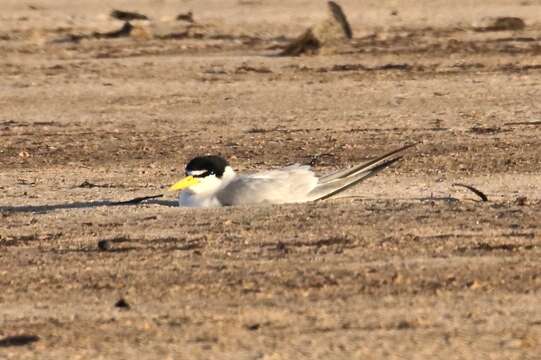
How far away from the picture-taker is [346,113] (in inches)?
633

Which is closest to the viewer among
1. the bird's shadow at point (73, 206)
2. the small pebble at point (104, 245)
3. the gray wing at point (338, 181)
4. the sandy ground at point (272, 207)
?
the sandy ground at point (272, 207)

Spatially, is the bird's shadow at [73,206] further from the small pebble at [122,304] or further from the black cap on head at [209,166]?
the small pebble at [122,304]

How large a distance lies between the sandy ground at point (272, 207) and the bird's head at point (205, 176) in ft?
0.96

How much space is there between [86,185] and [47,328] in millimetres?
5001

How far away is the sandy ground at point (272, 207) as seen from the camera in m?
7.06

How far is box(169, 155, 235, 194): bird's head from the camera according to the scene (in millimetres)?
10188

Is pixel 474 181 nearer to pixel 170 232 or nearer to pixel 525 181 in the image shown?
pixel 525 181

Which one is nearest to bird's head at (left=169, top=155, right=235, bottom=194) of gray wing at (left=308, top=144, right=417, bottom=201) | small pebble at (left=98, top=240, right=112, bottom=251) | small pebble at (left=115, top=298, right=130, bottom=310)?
gray wing at (left=308, top=144, right=417, bottom=201)

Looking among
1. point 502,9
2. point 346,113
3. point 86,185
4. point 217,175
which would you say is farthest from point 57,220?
point 502,9

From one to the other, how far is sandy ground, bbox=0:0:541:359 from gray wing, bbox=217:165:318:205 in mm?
173

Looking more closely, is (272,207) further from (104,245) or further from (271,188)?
(104,245)

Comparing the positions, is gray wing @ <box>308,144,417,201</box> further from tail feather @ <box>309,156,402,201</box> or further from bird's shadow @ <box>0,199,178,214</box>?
bird's shadow @ <box>0,199,178,214</box>

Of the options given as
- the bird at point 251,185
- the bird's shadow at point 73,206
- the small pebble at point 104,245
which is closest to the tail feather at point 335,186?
the bird at point 251,185

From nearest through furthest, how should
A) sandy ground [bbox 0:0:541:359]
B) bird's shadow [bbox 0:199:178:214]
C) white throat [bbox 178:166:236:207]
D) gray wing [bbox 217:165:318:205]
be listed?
sandy ground [bbox 0:0:541:359]
gray wing [bbox 217:165:318:205]
white throat [bbox 178:166:236:207]
bird's shadow [bbox 0:199:178:214]
